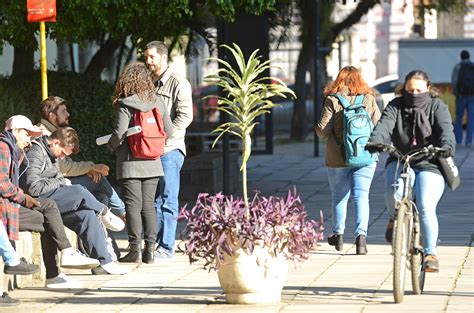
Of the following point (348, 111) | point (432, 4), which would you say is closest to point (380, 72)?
point (432, 4)

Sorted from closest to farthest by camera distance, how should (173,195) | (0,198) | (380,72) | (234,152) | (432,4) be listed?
1. (0,198)
2. (173,195)
3. (234,152)
4. (432,4)
5. (380,72)

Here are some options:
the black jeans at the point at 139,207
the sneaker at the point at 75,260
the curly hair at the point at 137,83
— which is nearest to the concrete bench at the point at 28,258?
the sneaker at the point at 75,260

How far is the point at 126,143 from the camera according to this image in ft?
38.5

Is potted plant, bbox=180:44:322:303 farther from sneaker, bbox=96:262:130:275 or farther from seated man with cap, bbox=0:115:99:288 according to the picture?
sneaker, bbox=96:262:130:275

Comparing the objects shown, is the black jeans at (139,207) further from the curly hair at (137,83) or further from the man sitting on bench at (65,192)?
the curly hair at (137,83)

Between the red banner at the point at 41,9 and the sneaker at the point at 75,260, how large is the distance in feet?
9.35

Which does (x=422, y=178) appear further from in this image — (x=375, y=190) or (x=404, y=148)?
(x=375, y=190)

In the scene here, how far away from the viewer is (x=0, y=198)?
1009 cm

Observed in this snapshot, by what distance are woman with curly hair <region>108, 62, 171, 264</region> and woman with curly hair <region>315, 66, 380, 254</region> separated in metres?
1.48

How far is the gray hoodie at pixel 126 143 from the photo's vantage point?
1160 centimetres

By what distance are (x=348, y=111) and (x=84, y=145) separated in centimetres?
→ 571

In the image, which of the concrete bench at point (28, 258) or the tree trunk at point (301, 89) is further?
the tree trunk at point (301, 89)

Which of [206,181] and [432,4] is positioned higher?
[432,4]

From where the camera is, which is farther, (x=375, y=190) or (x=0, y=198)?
(x=375, y=190)
